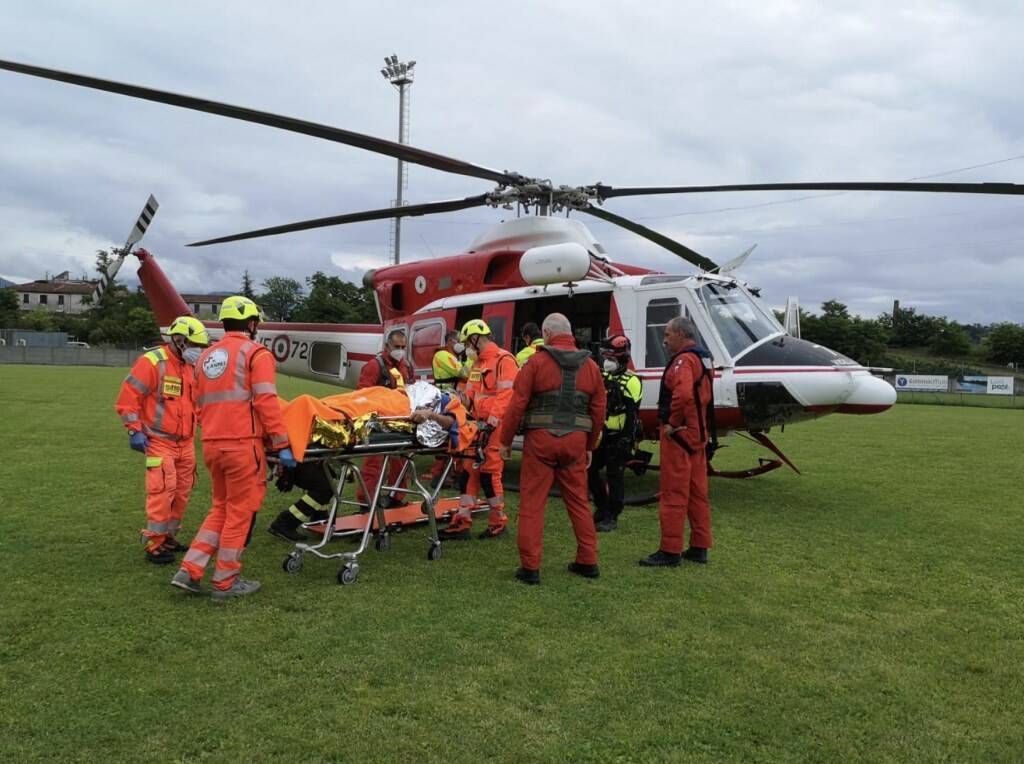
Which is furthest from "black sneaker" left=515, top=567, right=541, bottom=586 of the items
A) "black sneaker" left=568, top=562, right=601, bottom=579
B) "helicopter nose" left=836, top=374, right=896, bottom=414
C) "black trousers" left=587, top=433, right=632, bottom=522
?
"helicopter nose" left=836, top=374, right=896, bottom=414

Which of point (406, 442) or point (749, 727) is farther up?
point (406, 442)

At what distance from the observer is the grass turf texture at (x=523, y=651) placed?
116 inches

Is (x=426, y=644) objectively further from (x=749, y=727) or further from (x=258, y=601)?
(x=749, y=727)

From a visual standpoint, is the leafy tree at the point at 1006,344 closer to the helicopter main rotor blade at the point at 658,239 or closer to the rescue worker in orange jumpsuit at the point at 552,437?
the helicopter main rotor blade at the point at 658,239

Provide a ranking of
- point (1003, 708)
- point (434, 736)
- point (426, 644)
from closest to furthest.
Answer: point (434, 736)
point (1003, 708)
point (426, 644)

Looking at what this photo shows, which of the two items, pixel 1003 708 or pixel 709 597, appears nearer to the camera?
pixel 1003 708

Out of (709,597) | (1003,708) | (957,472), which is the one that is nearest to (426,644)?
(709,597)

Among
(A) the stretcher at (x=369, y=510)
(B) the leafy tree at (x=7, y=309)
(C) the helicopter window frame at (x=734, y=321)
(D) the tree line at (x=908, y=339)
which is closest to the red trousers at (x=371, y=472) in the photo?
(A) the stretcher at (x=369, y=510)

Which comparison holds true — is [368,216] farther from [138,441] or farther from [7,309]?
[7,309]

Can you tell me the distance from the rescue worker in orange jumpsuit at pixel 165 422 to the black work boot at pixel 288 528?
28.5 inches

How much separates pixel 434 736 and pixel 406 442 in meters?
2.53

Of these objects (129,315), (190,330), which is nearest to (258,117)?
(190,330)

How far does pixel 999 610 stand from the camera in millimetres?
4625

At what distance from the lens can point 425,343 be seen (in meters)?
9.91
